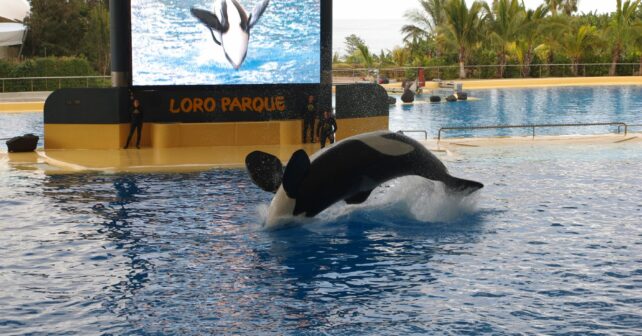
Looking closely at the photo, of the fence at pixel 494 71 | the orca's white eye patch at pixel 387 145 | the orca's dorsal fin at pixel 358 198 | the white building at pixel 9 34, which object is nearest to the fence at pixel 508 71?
the fence at pixel 494 71

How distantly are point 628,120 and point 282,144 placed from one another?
47.5 feet

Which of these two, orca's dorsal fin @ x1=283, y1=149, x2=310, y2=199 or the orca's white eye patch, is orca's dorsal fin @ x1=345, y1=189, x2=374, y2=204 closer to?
the orca's white eye patch

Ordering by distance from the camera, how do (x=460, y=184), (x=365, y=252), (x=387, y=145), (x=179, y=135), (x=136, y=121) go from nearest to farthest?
(x=365, y=252), (x=387, y=145), (x=460, y=184), (x=136, y=121), (x=179, y=135)

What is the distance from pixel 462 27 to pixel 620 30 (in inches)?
399

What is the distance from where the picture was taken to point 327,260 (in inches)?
430

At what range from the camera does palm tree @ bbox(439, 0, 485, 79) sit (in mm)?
57125

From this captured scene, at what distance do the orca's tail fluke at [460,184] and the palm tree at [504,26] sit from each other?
148 ft

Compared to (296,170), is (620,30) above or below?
above

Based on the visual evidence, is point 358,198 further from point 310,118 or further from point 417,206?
point 310,118

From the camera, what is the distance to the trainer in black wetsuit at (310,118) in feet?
75.9

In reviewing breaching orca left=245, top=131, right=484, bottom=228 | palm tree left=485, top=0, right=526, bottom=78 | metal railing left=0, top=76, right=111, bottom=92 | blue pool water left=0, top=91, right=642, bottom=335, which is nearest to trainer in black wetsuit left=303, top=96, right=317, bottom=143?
blue pool water left=0, top=91, right=642, bottom=335

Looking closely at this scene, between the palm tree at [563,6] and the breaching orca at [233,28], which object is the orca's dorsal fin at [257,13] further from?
the palm tree at [563,6]

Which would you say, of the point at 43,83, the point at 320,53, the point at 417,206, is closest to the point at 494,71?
the point at 43,83

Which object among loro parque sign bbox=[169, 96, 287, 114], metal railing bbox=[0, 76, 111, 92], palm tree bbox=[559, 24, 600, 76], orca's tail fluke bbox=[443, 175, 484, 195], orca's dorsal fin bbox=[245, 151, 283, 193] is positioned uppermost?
palm tree bbox=[559, 24, 600, 76]
